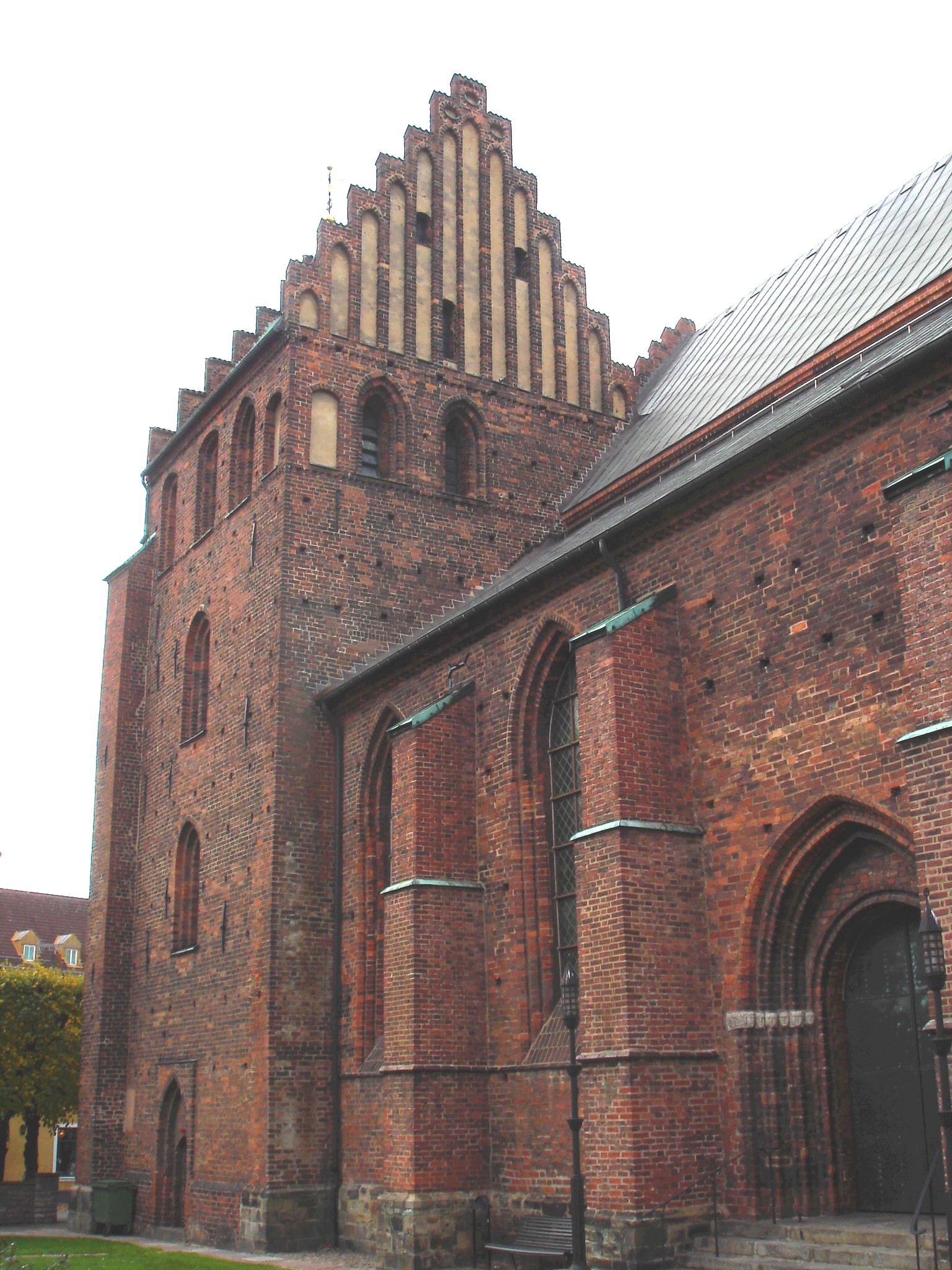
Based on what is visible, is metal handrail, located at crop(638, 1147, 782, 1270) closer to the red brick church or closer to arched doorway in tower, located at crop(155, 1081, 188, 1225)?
the red brick church

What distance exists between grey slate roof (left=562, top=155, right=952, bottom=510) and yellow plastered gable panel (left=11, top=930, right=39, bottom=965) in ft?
130

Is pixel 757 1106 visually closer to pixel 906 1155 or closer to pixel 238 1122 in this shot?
pixel 906 1155

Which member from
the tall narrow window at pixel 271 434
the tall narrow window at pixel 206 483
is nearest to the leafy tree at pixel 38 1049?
the tall narrow window at pixel 206 483

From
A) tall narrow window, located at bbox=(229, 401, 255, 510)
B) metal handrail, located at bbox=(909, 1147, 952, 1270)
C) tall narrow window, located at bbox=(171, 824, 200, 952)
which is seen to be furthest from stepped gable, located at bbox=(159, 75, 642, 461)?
metal handrail, located at bbox=(909, 1147, 952, 1270)

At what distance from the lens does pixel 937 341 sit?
11992 mm

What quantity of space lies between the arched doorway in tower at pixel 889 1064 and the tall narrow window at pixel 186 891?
539 inches

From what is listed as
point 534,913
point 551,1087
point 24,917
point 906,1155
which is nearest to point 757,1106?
point 906,1155

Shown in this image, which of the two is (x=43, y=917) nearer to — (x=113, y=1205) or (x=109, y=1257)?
(x=113, y=1205)

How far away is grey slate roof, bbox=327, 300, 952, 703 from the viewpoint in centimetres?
1316

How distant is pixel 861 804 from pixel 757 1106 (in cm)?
324

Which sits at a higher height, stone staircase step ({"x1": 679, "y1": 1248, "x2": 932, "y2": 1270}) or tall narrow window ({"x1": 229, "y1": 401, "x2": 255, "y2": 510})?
tall narrow window ({"x1": 229, "y1": 401, "x2": 255, "y2": 510})

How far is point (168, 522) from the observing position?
2822cm

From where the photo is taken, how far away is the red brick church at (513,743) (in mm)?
12961

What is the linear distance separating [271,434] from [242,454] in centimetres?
147
